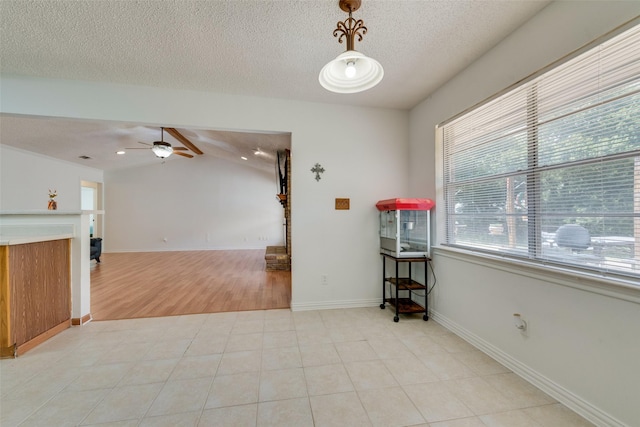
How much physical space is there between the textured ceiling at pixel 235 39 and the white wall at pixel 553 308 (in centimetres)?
20

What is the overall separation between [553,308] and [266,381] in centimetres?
198

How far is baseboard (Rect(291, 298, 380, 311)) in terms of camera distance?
2945mm

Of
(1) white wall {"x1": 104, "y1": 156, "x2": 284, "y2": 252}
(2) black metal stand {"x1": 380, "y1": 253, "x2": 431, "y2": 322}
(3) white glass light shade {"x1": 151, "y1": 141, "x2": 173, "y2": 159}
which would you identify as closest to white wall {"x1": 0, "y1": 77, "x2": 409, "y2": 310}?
(2) black metal stand {"x1": 380, "y1": 253, "x2": 431, "y2": 322}

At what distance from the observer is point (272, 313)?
2883 millimetres

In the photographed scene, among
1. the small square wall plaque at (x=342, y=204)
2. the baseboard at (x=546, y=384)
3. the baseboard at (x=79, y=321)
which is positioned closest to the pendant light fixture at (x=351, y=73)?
the small square wall plaque at (x=342, y=204)

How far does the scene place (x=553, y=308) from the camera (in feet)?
5.08

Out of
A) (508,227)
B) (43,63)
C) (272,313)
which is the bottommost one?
(272,313)

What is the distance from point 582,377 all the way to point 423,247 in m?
1.52

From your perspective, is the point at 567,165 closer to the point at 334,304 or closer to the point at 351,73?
the point at 351,73

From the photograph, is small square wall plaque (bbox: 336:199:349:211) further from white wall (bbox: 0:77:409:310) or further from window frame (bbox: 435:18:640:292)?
window frame (bbox: 435:18:640:292)

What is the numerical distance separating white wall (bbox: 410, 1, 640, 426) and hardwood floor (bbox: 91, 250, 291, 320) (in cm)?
216

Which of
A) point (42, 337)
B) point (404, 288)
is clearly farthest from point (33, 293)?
point (404, 288)

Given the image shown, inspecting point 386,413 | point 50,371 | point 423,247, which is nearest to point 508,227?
point 423,247

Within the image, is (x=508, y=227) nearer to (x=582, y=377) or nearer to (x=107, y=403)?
(x=582, y=377)
